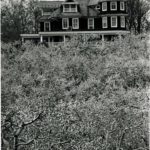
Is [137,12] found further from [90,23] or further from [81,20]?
[81,20]

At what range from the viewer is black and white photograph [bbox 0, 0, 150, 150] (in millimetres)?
13992

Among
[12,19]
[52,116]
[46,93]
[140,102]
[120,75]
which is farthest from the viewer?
[12,19]

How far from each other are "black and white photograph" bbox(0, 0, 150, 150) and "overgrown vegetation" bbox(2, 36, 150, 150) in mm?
31

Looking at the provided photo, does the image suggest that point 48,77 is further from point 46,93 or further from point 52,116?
point 52,116

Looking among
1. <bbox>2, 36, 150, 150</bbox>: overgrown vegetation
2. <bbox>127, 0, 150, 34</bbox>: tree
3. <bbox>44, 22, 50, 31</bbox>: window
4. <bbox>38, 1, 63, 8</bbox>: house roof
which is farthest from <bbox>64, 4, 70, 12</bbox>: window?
<bbox>127, 0, 150, 34</bbox>: tree

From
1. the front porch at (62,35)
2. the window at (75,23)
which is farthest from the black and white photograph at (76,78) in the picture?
the front porch at (62,35)

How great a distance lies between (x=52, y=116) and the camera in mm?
14469

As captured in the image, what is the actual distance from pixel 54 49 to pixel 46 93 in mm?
11714

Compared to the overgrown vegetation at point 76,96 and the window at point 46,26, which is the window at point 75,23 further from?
the overgrown vegetation at point 76,96

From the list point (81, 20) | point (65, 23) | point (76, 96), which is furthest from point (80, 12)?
point (76, 96)

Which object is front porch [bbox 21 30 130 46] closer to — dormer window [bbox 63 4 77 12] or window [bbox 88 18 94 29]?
window [bbox 88 18 94 29]

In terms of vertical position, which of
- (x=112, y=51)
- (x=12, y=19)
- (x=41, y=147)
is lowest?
(x=41, y=147)

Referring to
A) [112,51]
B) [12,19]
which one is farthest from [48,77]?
[12,19]

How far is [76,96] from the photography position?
24594 mm
